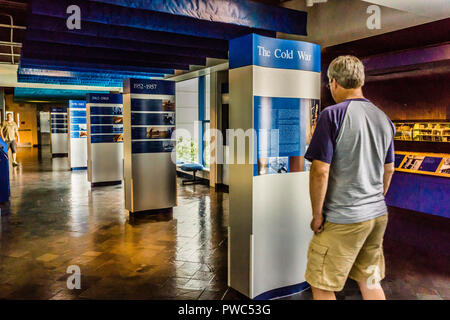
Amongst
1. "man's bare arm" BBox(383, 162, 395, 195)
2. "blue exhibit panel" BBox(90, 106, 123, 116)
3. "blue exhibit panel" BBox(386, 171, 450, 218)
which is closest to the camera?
"man's bare arm" BBox(383, 162, 395, 195)

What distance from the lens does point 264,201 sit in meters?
3.20

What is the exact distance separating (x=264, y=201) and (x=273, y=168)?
29 centimetres

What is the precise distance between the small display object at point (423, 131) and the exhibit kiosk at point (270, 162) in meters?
3.12

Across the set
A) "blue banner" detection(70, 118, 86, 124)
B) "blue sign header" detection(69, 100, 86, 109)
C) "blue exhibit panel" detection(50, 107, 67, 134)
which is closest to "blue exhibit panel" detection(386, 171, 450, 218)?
"blue banner" detection(70, 118, 86, 124)

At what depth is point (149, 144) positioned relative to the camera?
644 cm

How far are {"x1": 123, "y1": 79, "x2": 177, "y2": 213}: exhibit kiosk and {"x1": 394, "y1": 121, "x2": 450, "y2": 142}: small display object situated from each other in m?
3.84

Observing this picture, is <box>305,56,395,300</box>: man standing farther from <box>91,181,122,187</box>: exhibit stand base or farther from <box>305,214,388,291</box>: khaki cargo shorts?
<box>91,181,122,187</box>: exhibit stand base

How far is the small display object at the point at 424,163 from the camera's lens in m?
5.24

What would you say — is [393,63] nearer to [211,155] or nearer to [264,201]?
[264,201]

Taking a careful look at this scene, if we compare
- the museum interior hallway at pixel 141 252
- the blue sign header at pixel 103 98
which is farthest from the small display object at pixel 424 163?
the blue sign header at pixel 103 98

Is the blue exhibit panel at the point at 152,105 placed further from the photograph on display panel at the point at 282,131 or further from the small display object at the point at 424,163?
the small display object at the point at 424,163

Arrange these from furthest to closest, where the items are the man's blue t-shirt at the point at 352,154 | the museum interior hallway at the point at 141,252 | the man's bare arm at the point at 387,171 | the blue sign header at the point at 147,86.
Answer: the blue sign header at the point at 147,86 < the museum interior hallway at the point at 141,252 < the man's bare arm at the point at 387,171 < the man's blue t-shirt at the point at 352,154

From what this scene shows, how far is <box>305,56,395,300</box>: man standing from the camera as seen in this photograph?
216 cm
